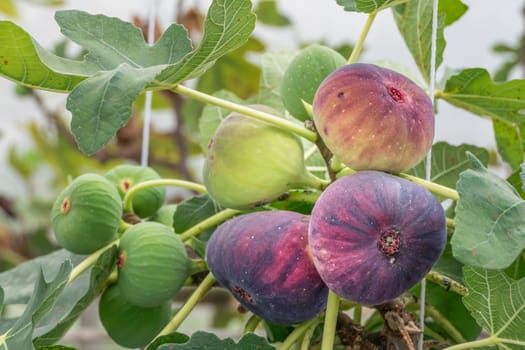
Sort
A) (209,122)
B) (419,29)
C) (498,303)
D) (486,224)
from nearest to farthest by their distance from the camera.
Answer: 1. (486,224)
2. (498,303)
3. (419,29)
4. (209,122)

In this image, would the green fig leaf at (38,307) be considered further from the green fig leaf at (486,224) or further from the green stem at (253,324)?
the green fig leaf at (486,224)

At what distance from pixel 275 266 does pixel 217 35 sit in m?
0.20

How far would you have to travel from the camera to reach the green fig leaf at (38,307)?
0.62 m

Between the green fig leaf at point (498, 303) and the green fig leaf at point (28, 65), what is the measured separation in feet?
1.21

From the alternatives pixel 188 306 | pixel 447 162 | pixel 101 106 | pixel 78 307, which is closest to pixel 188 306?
pixel 188 306

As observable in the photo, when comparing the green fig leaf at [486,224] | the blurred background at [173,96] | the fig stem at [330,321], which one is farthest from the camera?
the blurred background at [173,96]

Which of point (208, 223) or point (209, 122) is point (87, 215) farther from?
point (209, 122)

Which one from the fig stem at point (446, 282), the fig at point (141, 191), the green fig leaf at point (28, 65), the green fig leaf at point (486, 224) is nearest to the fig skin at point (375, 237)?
the green fig leaf at point (486, 224)

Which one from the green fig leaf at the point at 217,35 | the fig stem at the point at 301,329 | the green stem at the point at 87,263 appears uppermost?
the green fig leaf at the point at 217,35

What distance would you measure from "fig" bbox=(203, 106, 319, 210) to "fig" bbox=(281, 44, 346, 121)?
8 centimetres

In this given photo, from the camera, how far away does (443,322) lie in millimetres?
771

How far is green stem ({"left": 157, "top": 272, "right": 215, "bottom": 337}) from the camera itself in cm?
73

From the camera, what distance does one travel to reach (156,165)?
87.0 inches

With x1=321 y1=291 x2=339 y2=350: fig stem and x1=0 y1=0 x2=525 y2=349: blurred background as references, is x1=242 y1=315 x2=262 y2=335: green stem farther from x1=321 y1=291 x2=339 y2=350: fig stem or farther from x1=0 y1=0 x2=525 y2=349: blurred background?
x1=0 y1=0 x2=525 y2=349: blurred background
